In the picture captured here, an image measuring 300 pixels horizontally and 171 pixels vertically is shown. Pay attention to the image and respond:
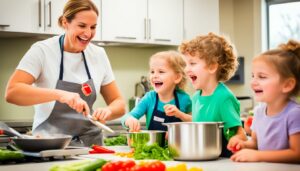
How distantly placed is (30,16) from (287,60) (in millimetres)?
2686

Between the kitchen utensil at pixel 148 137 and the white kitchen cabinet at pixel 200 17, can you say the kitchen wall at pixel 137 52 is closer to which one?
the white kitchen cabinet at pixel 200 17

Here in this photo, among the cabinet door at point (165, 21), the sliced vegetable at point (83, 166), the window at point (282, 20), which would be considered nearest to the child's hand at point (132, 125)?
the sliced vegetable at point (83, 166)

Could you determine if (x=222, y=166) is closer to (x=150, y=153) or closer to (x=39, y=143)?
(x=150, y=153)

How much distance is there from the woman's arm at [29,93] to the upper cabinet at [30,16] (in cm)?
165

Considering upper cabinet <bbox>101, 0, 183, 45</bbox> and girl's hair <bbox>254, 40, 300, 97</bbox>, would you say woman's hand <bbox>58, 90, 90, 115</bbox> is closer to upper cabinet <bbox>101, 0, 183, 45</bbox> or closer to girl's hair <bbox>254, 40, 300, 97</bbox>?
girl's hair <bbox>254, 40, 300, 97</bbox>

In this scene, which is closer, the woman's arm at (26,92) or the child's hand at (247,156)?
the child's hand at (247,156)

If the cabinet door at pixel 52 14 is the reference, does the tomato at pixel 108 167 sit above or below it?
below

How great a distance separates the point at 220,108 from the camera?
7.41 feet

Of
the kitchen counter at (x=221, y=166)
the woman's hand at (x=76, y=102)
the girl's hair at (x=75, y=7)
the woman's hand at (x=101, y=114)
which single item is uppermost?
the girl's hair at (x=75, y=7)

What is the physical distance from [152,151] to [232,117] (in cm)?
44

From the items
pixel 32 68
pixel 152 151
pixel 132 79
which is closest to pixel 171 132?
pixel 152 151

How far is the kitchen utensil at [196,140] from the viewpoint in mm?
1928

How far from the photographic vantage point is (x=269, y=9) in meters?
6.17

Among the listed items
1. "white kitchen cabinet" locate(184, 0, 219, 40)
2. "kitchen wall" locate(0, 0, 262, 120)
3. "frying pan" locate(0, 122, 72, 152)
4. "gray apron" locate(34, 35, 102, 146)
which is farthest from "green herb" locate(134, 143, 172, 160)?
"white kitchen cabinet" locate(184, 0, 219, 40)
